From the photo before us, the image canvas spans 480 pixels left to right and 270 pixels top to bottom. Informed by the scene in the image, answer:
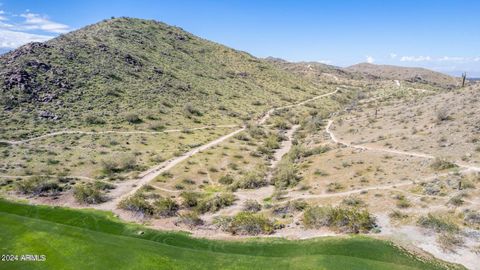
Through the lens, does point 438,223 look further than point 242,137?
No

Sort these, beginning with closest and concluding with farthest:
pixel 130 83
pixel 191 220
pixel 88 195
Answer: pixel 191 220 < pixel 88 195 < pixel 130 83

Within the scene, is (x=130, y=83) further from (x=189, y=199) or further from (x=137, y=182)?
(x=189, y=199)

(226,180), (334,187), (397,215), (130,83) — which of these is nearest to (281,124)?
(226,180)

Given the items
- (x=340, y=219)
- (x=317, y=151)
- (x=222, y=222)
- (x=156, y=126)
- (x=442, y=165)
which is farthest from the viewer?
(x=156, y=126)

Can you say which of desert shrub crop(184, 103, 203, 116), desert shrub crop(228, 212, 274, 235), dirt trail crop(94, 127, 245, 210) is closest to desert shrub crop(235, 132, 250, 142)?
dirt trail crop(94, 127, 245, 210)

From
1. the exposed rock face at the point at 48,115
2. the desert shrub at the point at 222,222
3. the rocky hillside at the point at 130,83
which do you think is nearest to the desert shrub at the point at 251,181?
the desert shrub at the point at 222,222

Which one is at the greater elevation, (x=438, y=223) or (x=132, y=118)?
(x=132, y=118)

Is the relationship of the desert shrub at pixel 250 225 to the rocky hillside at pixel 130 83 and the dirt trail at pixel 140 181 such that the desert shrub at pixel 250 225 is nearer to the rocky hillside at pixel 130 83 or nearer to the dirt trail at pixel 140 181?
the dirt trail at pixel 140 181

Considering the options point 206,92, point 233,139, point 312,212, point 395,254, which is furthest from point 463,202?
point 206,92
